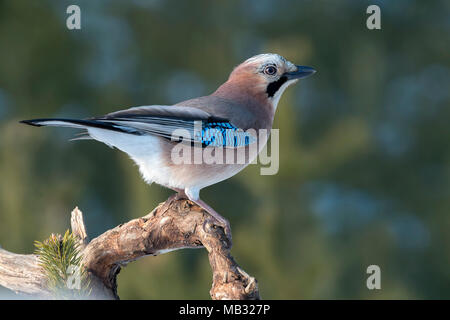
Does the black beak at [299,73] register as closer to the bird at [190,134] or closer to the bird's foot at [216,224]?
the bird at [190,134]

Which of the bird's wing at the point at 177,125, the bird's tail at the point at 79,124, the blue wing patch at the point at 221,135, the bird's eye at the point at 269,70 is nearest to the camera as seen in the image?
the bird's tail at the point at 79,124

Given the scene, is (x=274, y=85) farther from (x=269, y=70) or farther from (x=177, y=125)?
(x=177, y=125)

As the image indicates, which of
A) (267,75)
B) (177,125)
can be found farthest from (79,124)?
(267,75)

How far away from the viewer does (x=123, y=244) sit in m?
2.08

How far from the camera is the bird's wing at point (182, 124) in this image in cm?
185

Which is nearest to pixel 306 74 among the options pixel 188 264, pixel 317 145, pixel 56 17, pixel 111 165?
pixel 317 145

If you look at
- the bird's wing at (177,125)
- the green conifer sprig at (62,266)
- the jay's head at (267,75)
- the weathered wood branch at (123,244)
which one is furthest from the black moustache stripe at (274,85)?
the green conifer sprig at (62,266)

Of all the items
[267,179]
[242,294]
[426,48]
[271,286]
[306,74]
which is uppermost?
[426,48]

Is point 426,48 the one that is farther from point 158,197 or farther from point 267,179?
point 158,197

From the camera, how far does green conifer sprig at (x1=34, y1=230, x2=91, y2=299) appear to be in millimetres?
1855

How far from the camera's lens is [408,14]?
3957 millimetres

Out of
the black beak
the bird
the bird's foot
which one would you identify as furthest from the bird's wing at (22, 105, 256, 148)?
the black beak

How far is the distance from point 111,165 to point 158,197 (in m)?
Answer: 0.47

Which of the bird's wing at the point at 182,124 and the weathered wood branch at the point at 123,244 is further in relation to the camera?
the weathered wood branch at the point at 123,244
